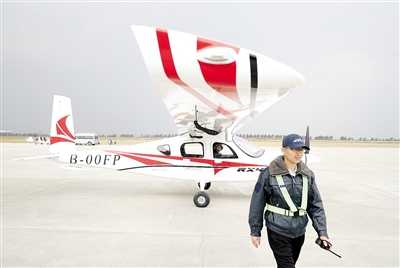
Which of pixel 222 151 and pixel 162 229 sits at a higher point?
pixel 222 151

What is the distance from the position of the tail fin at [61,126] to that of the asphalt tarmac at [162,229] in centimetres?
121

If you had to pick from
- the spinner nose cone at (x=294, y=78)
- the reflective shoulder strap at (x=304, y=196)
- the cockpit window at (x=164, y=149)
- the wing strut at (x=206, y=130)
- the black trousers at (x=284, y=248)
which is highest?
the spinner nose cone at (x=294, y=78)

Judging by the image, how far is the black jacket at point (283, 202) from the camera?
2162 millimetres

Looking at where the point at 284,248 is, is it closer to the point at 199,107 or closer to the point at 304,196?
the point at 304,196

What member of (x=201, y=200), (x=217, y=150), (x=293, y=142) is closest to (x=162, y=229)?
(x=201, y=200)

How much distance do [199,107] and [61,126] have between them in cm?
438

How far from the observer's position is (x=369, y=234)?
439 cm

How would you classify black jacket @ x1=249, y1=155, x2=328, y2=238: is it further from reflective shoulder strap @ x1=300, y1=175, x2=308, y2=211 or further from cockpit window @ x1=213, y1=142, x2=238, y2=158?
cockpit window @ x1=213, y1=142, x2=238, y2=158

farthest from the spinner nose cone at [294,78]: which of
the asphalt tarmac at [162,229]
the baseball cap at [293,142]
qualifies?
the asphalt tarmac at [162,229]

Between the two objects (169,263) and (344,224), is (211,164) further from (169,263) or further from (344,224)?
(169,263)

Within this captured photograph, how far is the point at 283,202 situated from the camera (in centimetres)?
216

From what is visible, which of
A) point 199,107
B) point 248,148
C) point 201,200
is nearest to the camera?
point 199,107

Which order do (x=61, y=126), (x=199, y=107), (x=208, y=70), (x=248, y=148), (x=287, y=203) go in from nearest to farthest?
(x=287, y=203), (x=208, y=70), (x=199, y=107), (x=248, y=148), (x=61, y=126)

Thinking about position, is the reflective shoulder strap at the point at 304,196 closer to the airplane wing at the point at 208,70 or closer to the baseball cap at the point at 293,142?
the baseball cap at the point at 293,142
